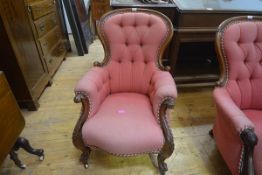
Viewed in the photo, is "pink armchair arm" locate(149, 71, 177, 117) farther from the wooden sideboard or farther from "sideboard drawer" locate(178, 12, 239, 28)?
the wooden sideboard

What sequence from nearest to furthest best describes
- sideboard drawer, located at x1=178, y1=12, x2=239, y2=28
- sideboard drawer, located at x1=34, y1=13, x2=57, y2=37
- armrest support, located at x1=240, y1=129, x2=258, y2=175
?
1. armrest support, located at x1=240, y1=129, x2=258, y2=175
2. sideboard drawer, located at x1=178, y1=12, x2=239, y2=28
3. sideboard drawer, located at x1=34, y1=13, x2=57, y2=37

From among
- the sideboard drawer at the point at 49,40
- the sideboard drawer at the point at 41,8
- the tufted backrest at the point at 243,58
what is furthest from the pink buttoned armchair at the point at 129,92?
the sideboard drawer at the point at 49,40

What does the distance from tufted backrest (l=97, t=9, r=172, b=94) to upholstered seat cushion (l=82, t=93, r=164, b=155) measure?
306mm

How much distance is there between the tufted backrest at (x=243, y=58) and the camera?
1.37 meters

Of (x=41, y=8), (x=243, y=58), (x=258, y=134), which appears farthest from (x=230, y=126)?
(x=41, y=8)

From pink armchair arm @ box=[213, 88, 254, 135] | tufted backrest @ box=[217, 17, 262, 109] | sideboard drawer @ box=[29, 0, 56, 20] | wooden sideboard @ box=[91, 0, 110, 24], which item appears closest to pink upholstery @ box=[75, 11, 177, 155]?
pink armchair arm @ box=[213, 88, 254, 135]

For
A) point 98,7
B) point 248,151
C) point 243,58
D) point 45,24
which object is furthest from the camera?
point 98,7

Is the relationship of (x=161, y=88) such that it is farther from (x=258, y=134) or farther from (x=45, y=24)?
(x=45, y=24)

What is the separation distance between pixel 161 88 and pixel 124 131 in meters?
0.37

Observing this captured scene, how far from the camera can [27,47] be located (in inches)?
77.7

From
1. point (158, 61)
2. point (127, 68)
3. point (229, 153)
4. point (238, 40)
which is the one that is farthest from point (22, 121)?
point (238, 40)

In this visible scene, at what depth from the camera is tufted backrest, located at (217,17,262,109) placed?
53.8 inches

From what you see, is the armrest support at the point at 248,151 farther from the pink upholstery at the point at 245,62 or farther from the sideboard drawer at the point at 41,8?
the sideboard drawer at the point at 41,8

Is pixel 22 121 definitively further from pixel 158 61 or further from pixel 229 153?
pixel 229 153
